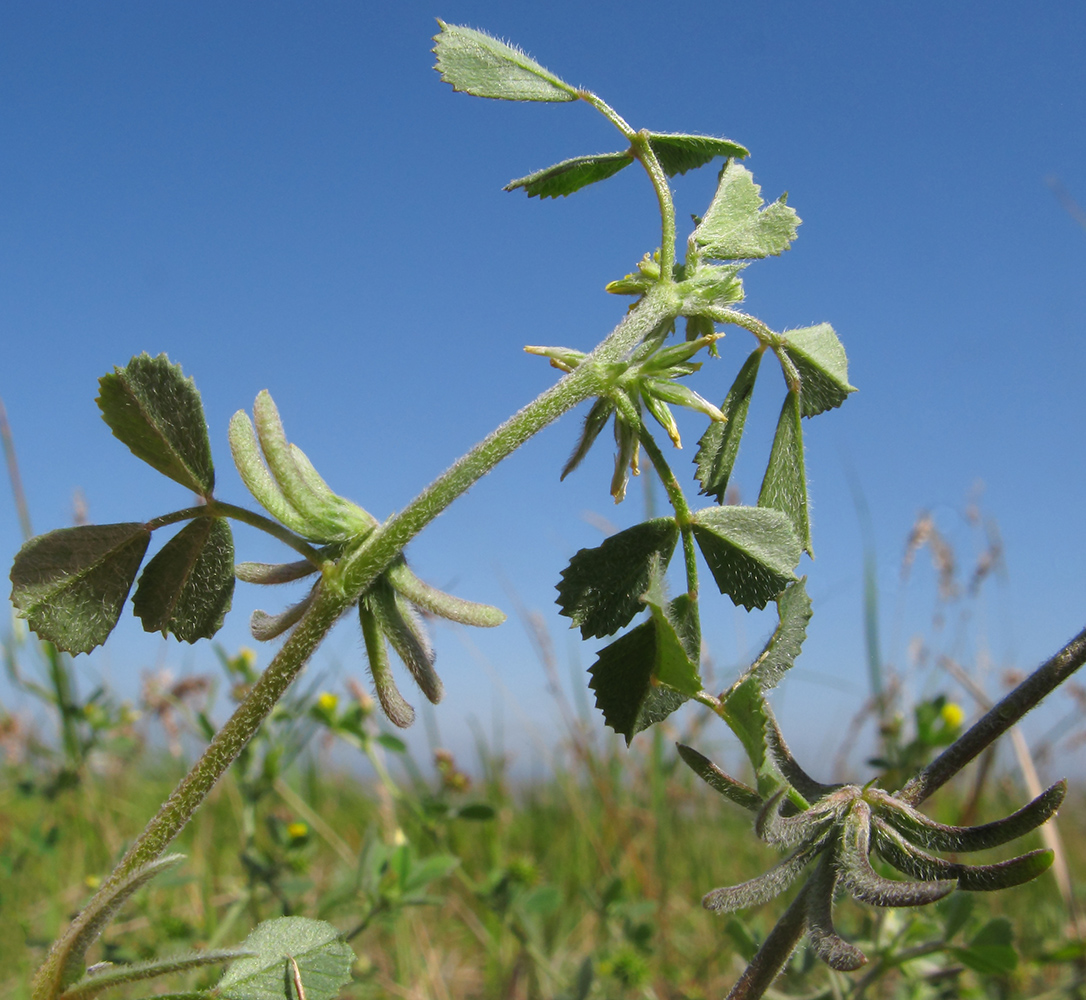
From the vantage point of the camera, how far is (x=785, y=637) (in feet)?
3.35

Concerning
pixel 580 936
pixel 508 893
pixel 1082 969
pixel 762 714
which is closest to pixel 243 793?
pixel 508 893

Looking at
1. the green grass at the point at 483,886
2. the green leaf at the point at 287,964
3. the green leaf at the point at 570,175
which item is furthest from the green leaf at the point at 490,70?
the green grass at the point at 483,886

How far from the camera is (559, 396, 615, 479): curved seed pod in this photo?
1.03 meters

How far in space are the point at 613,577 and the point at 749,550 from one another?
6.5 inches

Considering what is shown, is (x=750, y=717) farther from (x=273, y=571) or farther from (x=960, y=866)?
(x=273, y=571)

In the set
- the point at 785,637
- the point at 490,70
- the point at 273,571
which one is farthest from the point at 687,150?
the point at 273,571

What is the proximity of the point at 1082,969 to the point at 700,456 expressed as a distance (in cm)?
217

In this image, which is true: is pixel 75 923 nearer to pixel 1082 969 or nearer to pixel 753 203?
→ pixel 753 203

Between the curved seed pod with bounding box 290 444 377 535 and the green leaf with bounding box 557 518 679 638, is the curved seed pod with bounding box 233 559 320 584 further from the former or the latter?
the green leaf with bounding box 557 518 679 638

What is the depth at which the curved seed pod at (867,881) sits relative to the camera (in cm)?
71

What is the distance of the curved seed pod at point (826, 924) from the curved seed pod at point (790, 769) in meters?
0.07

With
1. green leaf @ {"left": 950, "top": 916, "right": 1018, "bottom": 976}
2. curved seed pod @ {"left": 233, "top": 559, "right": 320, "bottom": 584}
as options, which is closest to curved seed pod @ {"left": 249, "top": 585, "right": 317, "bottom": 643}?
curved seed pod @ {"left": 233, "top": 559, "right": 320, "bottom": 584}

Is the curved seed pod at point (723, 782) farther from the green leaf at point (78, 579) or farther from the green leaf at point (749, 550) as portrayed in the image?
the green leaf at point (78, 579)

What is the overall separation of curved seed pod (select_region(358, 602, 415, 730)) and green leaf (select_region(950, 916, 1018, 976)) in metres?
1.12
